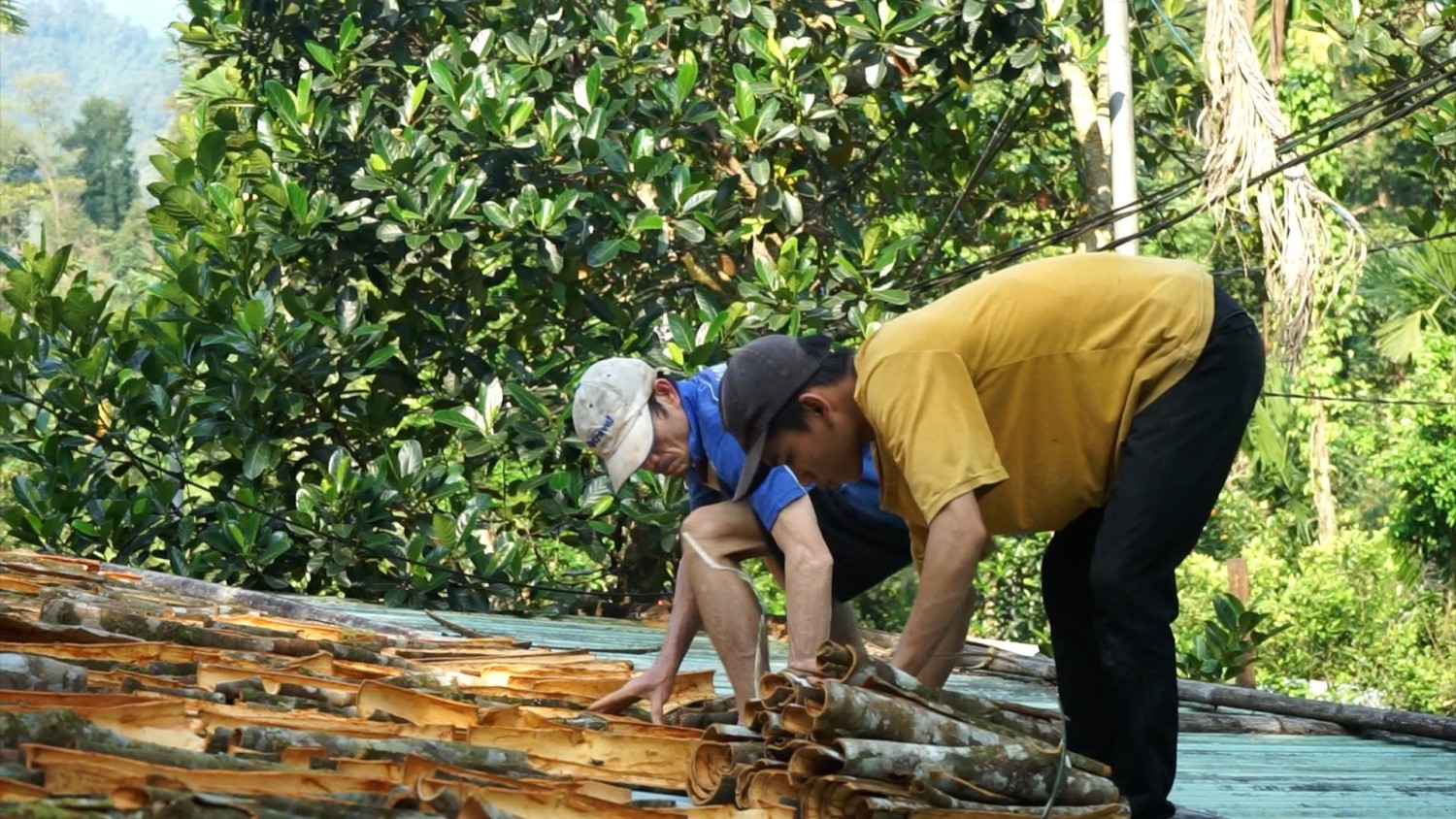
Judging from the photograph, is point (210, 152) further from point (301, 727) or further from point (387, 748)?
point (387, 748)

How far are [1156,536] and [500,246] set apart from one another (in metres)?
5.17

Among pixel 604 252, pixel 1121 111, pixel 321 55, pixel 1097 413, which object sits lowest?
pixel 1097 413

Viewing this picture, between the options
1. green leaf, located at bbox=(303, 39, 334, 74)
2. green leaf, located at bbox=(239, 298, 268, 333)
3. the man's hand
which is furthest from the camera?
green leaf, located at bbox=(303, 39, 334, 74)

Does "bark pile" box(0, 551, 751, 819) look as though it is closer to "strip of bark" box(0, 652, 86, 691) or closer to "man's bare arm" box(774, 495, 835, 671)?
"strip of bark" box(0, 652, 86, 691)

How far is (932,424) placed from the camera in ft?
9.98

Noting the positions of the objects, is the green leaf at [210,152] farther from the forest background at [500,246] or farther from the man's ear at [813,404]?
the man's ear at [813,404]

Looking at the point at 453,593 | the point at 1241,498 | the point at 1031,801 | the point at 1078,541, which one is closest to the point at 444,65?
the point at 453,593

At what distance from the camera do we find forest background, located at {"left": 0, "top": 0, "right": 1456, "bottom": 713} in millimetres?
7844

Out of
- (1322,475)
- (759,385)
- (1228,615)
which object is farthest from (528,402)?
(1322,475)

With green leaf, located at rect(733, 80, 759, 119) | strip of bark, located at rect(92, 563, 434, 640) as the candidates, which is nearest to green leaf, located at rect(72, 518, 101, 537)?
strip of bark, located at rect(92, 563, 434, 640)

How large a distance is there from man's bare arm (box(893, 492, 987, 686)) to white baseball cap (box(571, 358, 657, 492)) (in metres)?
0.99

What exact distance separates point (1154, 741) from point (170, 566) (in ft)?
18.8

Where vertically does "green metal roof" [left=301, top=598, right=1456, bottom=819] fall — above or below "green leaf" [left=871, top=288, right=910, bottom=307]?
below

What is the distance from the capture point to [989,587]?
16312 mm
